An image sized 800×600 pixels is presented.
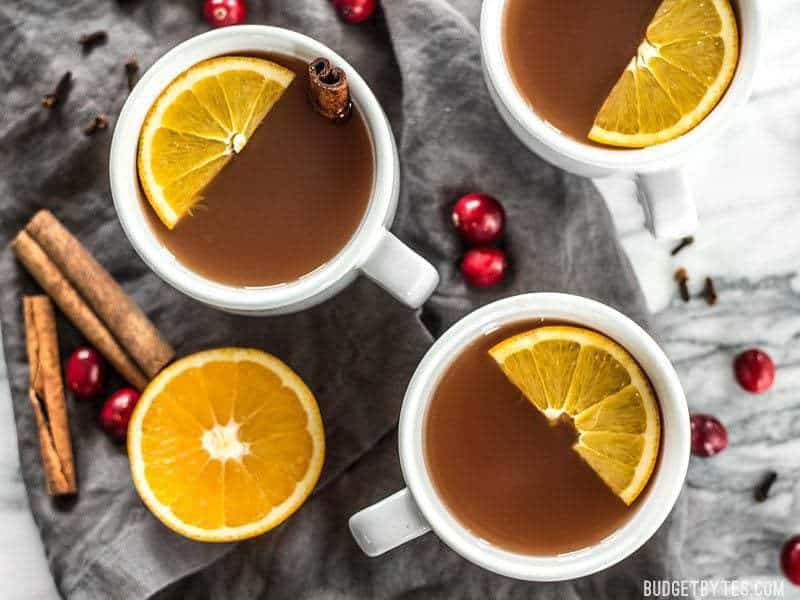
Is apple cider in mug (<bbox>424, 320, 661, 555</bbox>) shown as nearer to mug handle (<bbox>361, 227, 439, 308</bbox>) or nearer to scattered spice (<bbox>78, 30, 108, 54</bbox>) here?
mug handle (<bbox>361, 227, 439, 308</bbox>)

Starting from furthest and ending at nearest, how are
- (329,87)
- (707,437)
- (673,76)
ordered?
(707,437) < (673,76) < (329,87)

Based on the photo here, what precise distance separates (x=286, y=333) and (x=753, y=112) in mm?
858

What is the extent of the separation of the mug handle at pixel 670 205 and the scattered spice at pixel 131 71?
84cm

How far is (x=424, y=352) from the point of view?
1.68m

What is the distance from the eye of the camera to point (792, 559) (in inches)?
67.2

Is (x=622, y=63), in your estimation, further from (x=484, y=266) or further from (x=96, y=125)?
(x=96, y=125)

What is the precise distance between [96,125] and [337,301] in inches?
19.4

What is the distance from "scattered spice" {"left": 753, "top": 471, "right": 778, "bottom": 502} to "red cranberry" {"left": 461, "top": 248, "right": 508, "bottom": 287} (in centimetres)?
55

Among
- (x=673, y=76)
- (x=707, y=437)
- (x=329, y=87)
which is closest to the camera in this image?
(x=329, y=87)

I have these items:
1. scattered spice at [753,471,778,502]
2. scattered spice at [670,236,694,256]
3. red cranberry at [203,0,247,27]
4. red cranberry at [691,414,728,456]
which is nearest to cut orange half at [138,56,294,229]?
red cranberry at [203,0,247,27]

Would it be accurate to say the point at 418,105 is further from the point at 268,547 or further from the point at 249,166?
the point at 268,547

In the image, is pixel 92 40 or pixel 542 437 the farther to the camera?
pixel 92 40

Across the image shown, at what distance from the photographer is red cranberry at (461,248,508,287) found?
65.9 inches

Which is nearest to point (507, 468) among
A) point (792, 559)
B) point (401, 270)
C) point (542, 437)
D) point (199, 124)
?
point (542, 437)
